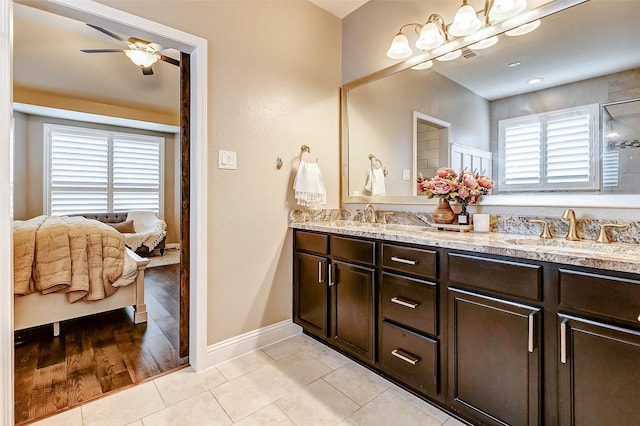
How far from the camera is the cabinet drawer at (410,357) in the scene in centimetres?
147

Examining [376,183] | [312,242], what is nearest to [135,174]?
[312,242]

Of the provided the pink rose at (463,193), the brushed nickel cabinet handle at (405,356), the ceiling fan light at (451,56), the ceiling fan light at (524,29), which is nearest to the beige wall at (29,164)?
the ceiling fan light at (451,56)

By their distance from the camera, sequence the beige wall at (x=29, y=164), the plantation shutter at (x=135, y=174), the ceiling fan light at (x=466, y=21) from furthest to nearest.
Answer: the plantation shutter at (x=135, y=174), the beige wall at (x=29, y=164), the ceiling fan light at (x=466, y=21)

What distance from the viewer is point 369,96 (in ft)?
8.09

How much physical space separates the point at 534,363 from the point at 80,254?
278cm

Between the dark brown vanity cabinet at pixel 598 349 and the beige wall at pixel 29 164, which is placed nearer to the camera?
the dark brown vanity cabinet at pixel 598 349

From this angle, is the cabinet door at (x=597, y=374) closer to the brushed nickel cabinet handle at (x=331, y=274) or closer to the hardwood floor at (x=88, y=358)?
the brushed nickel cabinet handle at (x=331, y=274)

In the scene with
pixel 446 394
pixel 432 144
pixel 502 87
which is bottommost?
pixel 446 394

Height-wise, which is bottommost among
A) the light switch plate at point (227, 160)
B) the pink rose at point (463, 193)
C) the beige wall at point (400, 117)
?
the pink rose at point (463, 193)

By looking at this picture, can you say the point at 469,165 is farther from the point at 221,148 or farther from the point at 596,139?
the point at 221,148

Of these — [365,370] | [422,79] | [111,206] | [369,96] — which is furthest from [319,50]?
[111,206]

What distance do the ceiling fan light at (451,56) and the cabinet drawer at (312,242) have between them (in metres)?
1.36

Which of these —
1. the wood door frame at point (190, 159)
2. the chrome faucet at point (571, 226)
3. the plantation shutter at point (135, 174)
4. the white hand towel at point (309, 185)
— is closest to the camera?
the wood door frame at point (190, 159)

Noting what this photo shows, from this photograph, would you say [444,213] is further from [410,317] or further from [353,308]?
[353,308]
